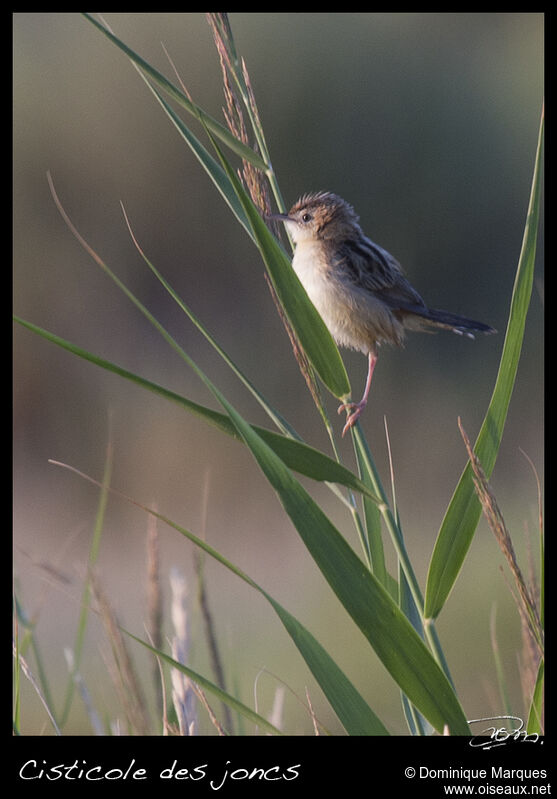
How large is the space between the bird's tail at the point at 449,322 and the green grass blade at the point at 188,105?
1098 millimetres

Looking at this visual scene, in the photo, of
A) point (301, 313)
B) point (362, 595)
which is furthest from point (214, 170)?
point (362, 595)

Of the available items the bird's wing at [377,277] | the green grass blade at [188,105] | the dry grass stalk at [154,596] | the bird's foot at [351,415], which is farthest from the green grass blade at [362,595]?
the bird's wing at [377,277]

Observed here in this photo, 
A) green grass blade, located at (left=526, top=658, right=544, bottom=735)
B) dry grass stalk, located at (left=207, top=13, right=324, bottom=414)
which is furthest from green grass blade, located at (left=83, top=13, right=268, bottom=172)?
green grass blade, located at (left=526, top=658, right=544, bottom=735)

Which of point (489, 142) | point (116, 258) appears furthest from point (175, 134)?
point (489, 142)

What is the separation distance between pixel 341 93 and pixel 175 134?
7.57ft

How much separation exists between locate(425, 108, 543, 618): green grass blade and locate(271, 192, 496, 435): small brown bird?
1.01 metres

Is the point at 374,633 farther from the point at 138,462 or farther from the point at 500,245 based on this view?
the point at 138,462

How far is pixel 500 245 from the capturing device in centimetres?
981

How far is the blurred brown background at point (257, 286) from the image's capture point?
31.1ft

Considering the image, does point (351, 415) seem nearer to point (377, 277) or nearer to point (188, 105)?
point (188, 105)

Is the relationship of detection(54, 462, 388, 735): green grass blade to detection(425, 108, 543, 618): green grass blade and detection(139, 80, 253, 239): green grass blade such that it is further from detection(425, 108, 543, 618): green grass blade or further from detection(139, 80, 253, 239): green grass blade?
detection(139, 80, 253, 239): green grass blade

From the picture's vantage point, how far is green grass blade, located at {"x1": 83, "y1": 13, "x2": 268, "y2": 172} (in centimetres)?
172

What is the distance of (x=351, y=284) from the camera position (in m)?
2.96

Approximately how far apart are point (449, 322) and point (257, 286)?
25.6 ft
